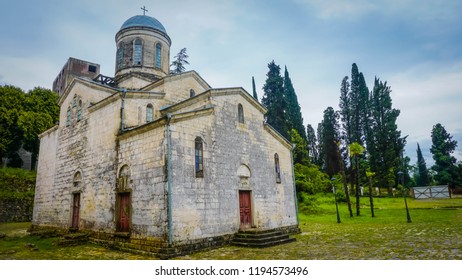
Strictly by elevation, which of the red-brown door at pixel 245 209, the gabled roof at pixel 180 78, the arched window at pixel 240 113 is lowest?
the red-brown door at pixel 245 209

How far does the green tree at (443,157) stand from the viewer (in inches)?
1577

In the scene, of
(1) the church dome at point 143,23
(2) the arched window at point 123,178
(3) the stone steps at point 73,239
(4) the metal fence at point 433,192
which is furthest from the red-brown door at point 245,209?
(4) the metal fence at point 433,192

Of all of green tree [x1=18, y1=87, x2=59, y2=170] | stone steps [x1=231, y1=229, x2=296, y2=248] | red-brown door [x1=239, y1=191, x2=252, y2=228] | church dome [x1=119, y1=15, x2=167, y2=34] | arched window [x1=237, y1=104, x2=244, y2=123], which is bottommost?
stone steps [x1=231, y1=229, x2=296, y2=248]

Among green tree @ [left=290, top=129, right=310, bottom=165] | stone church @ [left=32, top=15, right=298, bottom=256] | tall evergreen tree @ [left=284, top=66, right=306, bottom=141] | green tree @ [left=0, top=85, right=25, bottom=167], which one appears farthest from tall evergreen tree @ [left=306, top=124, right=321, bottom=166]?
green tree @ [left=0, top=85, right=25, bottom=167]

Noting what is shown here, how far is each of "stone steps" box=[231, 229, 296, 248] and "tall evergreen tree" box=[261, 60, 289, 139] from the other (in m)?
25.7

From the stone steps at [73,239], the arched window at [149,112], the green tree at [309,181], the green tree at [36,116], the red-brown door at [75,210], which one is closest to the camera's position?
the stone steps at [73,239]

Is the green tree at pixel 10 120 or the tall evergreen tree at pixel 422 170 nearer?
the green tree at pixel 10 120

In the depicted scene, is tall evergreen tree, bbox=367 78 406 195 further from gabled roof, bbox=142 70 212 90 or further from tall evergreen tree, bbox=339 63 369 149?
gabled roof, bbox=142 70 212 90

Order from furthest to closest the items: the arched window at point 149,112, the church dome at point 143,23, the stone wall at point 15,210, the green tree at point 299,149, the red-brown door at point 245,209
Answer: the green tree at point 299,149 → the stone wall at point 15,210 → the church dome at point 143,23 → the arched window at point 149,112 → the red-brown door at point 245,209

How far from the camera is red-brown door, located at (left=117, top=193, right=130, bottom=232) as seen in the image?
11828 mm

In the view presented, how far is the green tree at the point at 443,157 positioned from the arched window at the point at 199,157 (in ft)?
137

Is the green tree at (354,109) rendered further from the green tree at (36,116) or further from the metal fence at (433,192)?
the green tree at (36,116)

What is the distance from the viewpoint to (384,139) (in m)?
40.7

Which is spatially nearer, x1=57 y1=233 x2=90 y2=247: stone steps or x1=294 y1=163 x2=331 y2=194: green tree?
x1=57 y1=233 x2=90 y2=247: stone steps
